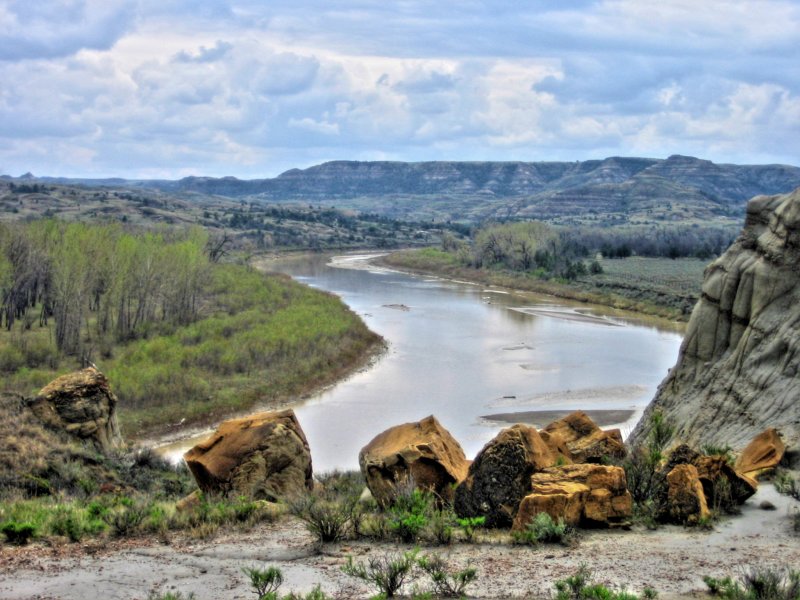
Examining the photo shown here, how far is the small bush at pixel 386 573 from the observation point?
8.29 meters

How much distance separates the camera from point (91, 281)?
128 ft

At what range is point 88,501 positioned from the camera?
13492 millimetres

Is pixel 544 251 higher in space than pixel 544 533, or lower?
higher

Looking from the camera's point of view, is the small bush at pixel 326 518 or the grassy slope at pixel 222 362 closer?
the small bush at pixel 326 518

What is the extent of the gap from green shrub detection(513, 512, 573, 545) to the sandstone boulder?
1.46 metres

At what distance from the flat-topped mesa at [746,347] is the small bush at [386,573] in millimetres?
7250

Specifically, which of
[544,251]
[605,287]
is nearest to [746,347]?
[605,287]

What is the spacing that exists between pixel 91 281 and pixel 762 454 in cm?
3285

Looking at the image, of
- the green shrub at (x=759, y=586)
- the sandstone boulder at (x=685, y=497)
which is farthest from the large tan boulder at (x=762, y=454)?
the green shrub at (x=759, y=586)

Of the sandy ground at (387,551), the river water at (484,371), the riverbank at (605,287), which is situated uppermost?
the sandy ground at (387,551)

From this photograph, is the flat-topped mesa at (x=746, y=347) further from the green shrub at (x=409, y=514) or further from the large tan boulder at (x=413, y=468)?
the green shrub at (x=409, y=514)

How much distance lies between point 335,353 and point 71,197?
4160 inches

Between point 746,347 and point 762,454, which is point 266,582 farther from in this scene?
point 746,347

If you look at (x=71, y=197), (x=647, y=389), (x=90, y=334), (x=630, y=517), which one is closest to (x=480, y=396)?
(x=647, y=389)
